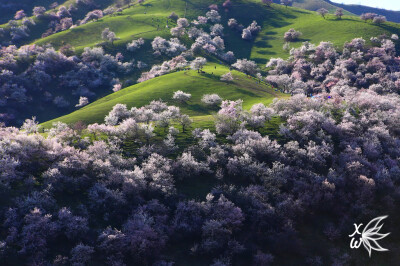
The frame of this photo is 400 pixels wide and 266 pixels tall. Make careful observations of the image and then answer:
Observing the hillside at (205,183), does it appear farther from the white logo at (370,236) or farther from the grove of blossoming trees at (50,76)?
the grove of blossoming trees at (50,76)

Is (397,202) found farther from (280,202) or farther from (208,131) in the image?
(208,131)

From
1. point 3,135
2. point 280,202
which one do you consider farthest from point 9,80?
point 280,202

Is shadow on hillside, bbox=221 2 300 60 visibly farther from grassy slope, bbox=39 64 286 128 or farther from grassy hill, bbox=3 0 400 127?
grassy slope, bbox=39 64 286 128

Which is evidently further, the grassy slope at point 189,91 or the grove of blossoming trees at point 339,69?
the grove of blossoming trees at point 339,69

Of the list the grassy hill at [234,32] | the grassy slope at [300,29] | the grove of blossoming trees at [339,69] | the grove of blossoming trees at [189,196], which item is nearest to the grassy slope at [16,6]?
the grassy hill at [234,32]

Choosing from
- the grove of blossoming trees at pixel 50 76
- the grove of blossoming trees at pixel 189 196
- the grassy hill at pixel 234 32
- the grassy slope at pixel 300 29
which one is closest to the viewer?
the grove of blossoming trees at pixel 189 196

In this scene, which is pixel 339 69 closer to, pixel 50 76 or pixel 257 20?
pixel 257 20
